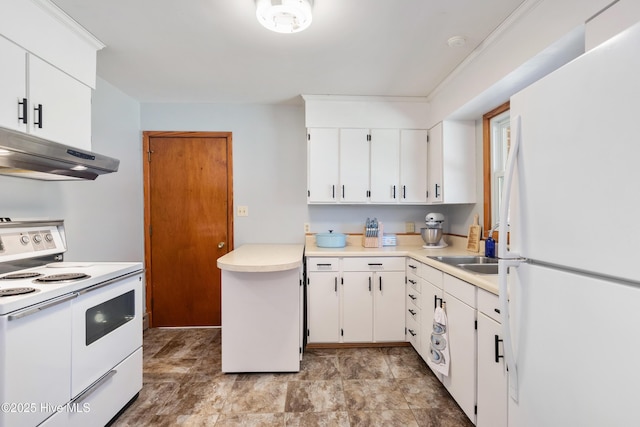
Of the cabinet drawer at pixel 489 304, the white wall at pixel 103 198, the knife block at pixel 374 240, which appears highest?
the white wall at pixel 103 198

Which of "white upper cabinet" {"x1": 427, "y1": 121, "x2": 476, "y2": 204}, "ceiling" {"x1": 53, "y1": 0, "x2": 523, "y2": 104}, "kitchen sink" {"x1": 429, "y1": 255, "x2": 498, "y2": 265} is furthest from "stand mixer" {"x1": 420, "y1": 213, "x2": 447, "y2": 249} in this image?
"ceiling" {"x1": 53, "y1": 0, "x2": 523, "y2": 104}

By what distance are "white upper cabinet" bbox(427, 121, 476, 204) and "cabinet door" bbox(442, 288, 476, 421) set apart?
1122 millimetres

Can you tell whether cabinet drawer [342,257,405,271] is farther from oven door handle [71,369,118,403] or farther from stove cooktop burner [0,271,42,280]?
stove cooktop burner [0,271,42,280]

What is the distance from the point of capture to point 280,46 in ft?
6.23

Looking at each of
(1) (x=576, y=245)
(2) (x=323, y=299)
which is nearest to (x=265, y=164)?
(2) (x=323, y=299)

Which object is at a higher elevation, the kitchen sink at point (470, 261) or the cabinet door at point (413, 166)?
the cabinet door at point (413, 166)

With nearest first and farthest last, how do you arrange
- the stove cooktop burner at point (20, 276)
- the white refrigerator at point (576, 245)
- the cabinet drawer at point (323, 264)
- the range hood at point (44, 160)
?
the white refrigerator at point (576, 245) → the range hood at point (44, 160) → the stove cooktop burner at point (20, 276) → the cabinet drawer at point (323, 264)

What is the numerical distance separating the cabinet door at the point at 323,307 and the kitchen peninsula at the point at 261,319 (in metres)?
0.34

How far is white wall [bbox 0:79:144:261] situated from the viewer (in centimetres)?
178

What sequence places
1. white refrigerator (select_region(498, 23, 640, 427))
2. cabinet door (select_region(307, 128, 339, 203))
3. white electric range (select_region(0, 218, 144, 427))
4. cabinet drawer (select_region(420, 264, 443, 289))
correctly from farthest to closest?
cabinet door (select_region(307, 128, 339, 203))
cabinet drawer (select_region(420, 264, 443, 289))
white electric range (select_region(0, 218, 144, 427))
white refrigerator (select_region(498, 23, 640, 427))

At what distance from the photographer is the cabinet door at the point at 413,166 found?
2.79 meters

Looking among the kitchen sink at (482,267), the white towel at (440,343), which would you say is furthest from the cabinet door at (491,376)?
the kitchen sink at (482,267)

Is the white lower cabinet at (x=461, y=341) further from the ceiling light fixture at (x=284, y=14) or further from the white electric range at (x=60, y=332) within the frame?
the white electric range at (x=60, y=332)

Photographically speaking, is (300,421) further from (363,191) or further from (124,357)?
(363,191)
